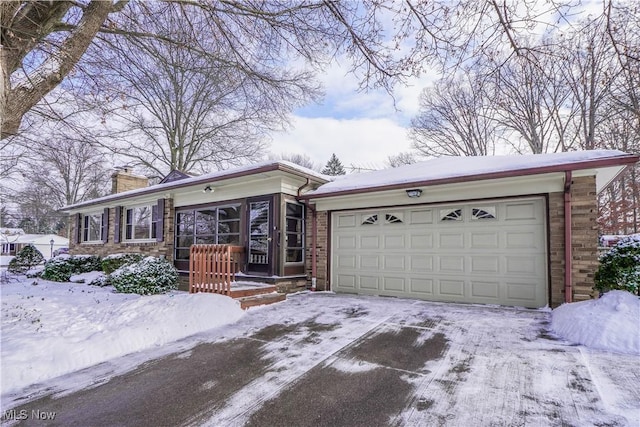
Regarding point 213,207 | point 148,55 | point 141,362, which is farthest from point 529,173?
point 213,207

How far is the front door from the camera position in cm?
770

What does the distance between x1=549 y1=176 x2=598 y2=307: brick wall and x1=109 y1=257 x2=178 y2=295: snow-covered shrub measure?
791 centimetres

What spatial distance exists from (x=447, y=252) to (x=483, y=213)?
1.02 m

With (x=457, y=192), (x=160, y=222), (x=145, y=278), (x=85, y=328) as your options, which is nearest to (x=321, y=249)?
(x=457, y=192)

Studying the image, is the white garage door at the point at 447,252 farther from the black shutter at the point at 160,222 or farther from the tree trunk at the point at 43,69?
the tree trunk at the point at 43,69

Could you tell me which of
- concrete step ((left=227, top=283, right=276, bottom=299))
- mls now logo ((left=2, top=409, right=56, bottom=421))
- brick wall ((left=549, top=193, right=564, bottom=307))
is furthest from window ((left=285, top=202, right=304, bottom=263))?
mls now logo ((left=2, top=409, right=56, bottom=421))

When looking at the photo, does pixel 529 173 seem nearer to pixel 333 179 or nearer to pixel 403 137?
pixel 333 179

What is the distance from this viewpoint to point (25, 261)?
1308cm

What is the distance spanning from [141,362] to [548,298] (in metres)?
6.20

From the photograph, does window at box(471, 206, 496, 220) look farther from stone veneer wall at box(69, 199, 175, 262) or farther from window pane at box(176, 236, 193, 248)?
stone veneer wall at box(69, 199, 175, 262)

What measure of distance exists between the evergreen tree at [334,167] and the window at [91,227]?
67.0 feet

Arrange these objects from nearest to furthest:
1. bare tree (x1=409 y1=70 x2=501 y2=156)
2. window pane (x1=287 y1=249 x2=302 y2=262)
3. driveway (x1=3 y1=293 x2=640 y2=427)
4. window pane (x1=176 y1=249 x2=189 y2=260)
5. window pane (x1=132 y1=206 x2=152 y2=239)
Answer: driveway (x1=3 y1=293 x2=640 y2=427) < window pane (x1=287 y1=249 x2=302 y2=262) < window pane (x1=176 y1=249 x2=189 y2=260) < window pane (x1=132 y1=206 x2=152 y2=239) < bare tree (x1=409 y1=70 x2=501 y2=156)

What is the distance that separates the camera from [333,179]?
8914mm

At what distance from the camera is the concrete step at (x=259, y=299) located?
595 centimetres
